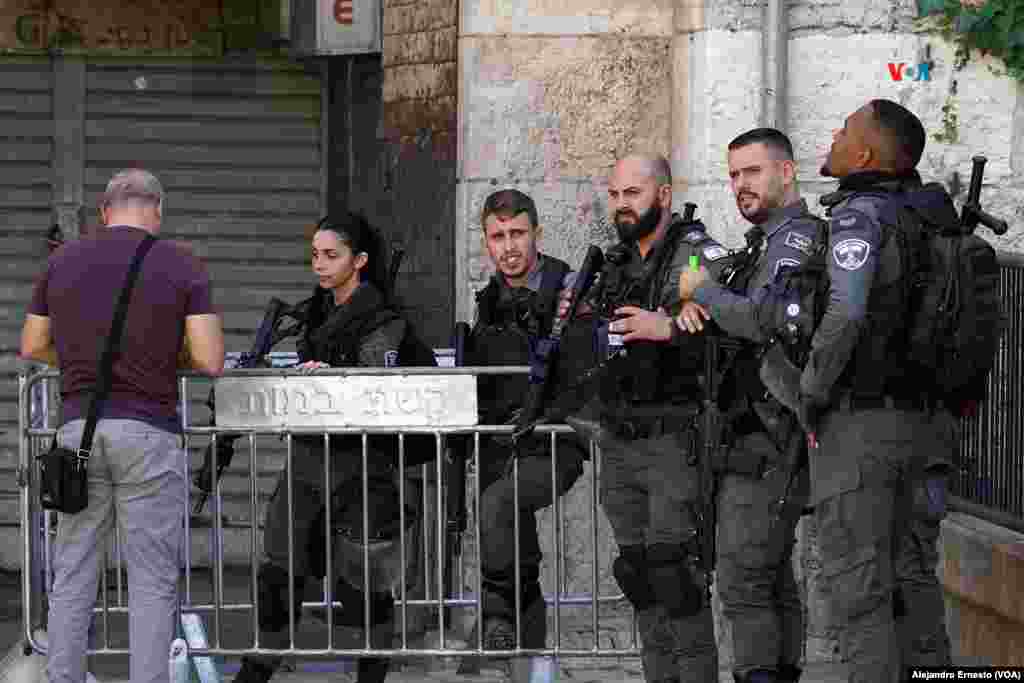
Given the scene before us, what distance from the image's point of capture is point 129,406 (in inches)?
268

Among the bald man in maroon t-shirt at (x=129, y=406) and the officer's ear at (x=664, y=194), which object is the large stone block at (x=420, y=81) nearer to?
the officer's ear at (x=664, y=194)

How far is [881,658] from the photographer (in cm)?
616

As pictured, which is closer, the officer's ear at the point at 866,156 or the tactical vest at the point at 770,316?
the tactical vest at the point at 770,316

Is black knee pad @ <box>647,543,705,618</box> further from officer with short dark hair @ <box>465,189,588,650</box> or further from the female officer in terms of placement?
the female officer

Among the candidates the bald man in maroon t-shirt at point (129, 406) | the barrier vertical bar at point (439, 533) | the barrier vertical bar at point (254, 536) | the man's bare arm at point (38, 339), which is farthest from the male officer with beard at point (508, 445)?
the man's bare arm at point (38, 339)

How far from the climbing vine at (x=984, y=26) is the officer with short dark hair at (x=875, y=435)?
2530 millimetres

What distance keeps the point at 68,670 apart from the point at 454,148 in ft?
10.1

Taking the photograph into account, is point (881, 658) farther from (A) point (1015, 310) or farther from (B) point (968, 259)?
(A) point (1015, 310)

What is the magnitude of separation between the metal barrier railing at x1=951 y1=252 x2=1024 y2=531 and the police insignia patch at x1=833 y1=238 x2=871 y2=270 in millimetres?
1448

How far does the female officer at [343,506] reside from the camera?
25.2ft

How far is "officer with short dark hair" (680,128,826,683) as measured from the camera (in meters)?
6.51

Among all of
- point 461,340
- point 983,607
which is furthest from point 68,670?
point 983,607

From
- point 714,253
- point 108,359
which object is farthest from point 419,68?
point 108,359

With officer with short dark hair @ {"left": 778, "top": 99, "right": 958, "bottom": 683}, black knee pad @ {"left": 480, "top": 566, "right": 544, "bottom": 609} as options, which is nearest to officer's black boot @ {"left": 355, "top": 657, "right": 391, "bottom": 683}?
black knee pad @ {"left": 480, "top": 566, "right": 544, "bottom": 609}
